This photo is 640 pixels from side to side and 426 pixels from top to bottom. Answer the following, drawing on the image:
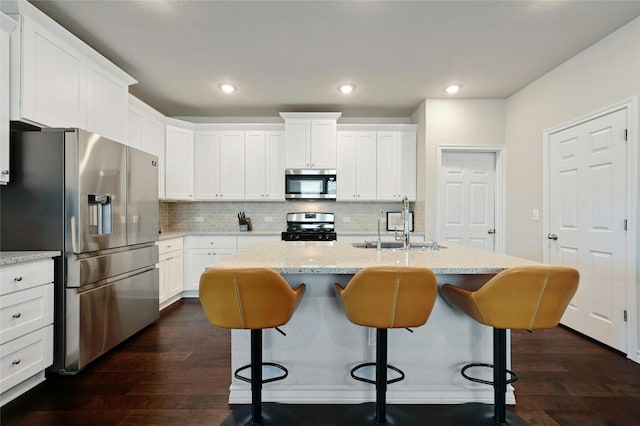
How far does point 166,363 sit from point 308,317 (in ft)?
4.30

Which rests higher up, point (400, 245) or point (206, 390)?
point (400, 245)

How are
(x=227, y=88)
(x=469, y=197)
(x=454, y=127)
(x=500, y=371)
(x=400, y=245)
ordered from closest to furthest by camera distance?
1. (x=500, y=371)
2. (x=400, y=245)
3. (x=227, y=88)
4. (x=454, y=127)
5. (x=469, y=197)

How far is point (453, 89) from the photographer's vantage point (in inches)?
152

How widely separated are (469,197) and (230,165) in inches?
132

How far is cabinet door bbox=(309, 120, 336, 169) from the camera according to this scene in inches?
178

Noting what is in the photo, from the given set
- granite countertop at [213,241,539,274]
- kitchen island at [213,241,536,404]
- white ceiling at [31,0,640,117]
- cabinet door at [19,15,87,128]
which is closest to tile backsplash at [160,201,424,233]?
white ceiling at [31,0,640,117]

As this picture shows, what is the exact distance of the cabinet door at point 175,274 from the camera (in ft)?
12.8

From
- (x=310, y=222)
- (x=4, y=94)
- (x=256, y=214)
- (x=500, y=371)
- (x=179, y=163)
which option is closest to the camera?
(x=500, y=371)

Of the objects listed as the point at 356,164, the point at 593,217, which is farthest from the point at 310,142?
the point at 593,217

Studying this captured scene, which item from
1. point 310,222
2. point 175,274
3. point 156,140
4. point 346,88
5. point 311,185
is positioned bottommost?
point 175,274

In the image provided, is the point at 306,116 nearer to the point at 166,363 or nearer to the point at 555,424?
the point at 166,363

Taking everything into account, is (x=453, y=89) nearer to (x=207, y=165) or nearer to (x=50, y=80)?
(x=207, y=165)

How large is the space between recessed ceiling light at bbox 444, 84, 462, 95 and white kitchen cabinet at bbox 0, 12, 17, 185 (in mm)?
3906

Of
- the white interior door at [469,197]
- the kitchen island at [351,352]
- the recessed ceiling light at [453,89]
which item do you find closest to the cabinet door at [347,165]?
the white interior door at [469,197]
